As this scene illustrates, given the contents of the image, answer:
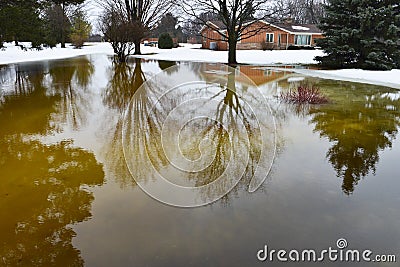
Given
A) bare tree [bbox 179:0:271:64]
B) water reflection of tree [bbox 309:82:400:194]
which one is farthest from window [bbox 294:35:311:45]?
water reflection of tree [bbox 309:82:400:194]

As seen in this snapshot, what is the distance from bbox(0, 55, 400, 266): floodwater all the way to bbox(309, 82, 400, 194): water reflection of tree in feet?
0.10

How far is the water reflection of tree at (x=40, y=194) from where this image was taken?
10.2ft

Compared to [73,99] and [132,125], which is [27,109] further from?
[132,125]

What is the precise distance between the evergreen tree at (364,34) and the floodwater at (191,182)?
10700 millimetres

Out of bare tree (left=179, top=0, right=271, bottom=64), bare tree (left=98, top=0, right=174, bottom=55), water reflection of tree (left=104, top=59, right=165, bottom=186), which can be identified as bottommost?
water reflection of tree (left=104, top=59, right=165, bottom=186)

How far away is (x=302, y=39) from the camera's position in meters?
38.7

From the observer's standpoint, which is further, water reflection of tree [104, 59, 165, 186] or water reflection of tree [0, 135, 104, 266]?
water reflection of tree [104, 59, 165, 186]

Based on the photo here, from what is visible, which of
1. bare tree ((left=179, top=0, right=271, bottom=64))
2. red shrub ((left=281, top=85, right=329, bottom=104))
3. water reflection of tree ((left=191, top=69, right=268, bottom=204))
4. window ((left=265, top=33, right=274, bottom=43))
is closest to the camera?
water reflection of tree ((left=191, top=69, right=268, bottom=204))

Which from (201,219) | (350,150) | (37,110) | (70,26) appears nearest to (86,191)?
(201,219)

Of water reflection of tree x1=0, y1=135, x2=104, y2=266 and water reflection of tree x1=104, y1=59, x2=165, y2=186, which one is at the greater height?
water reflection of tree x1=104, y1=59, x2=165, y2=186

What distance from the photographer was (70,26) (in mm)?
49188

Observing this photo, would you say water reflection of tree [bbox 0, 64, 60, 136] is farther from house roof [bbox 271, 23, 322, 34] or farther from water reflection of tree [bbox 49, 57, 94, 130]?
house roof [bbox 271, 23, 322, 34]

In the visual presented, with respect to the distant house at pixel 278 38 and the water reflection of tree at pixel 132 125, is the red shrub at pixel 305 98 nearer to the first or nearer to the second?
the water reflection of tree at pixel 132 125

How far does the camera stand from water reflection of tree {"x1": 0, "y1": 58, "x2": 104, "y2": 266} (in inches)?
122
